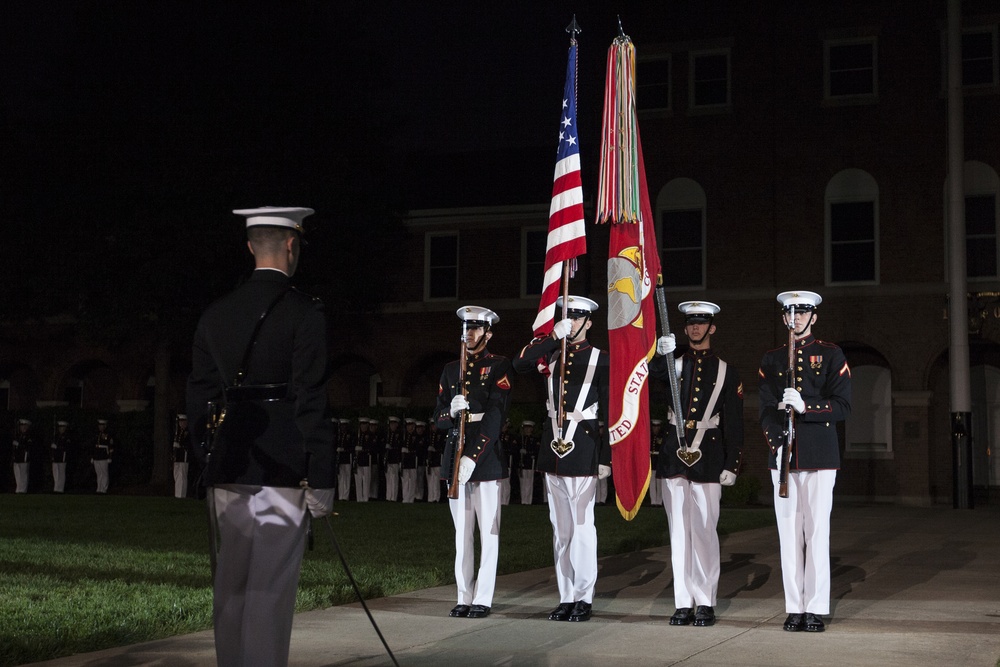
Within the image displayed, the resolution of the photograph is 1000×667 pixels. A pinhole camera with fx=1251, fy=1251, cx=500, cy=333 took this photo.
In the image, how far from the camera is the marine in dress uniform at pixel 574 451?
29.5ft

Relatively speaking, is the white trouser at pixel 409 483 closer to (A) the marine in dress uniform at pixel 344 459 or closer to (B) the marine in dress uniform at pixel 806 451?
(A) the marine in dress uniform at pixel 344 459

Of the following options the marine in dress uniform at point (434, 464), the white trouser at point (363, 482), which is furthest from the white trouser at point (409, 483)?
the white trouser at point (363, 482)

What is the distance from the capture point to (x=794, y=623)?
8375mm

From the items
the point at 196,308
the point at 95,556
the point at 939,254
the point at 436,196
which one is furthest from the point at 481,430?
the point at 436,196

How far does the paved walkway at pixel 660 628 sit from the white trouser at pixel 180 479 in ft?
57.1

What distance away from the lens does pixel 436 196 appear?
35031 millimetres

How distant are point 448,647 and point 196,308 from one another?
24269 mm

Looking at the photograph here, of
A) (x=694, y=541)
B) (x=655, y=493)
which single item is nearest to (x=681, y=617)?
(x=694, y=541)

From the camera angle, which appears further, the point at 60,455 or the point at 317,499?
the point at 60,455

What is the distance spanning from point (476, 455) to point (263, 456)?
13.0 feet

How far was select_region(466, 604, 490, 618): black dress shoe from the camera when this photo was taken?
29.5 ft

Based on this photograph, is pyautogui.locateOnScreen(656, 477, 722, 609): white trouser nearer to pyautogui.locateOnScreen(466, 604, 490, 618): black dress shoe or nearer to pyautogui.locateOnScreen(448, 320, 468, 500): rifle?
pyautogui.locateOnScreen(466, 604, 490, 618): black dress shoe

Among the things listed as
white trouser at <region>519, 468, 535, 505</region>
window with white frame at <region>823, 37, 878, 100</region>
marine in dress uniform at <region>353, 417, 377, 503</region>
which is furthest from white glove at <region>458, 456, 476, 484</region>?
window with white frame at <region>823, 37, 878, 100</region>

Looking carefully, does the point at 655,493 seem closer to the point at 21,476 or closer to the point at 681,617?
the point at 21,476
